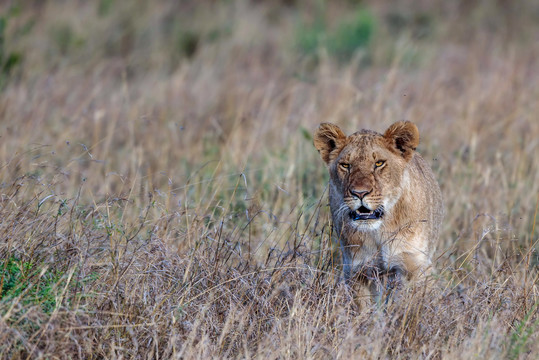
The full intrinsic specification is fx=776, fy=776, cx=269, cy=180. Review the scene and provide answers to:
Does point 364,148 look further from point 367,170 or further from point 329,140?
point 329,140

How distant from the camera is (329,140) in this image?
479 centimetres

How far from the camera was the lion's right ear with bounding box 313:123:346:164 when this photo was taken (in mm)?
4695

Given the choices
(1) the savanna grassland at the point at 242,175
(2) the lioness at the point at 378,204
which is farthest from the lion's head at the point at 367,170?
(1) the savanna grassland at the point at 242,175

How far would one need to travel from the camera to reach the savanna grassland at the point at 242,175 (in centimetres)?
385

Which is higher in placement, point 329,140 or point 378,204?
point 329,140

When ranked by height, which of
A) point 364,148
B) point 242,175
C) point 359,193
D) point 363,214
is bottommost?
point 242,175

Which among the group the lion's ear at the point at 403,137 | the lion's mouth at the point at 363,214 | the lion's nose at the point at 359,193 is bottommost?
the lion's mouth at the point at 363,214

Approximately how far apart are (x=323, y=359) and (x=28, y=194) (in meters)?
2.68

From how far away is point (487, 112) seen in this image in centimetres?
841

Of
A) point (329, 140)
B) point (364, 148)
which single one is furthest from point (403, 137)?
point (329, 140)

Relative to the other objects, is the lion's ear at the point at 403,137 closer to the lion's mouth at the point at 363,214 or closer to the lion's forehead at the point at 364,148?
the lion's forehead at the point at 364,148

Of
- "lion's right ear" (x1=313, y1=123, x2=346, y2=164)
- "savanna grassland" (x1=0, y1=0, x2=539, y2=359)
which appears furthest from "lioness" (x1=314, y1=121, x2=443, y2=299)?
"savanna grassland" (x1=0, y1=0, x2=539, y2=359)

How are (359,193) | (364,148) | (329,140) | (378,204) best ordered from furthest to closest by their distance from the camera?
(329,140) → (364,148) → (378,204) → (359,193)

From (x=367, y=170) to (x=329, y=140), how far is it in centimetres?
49
